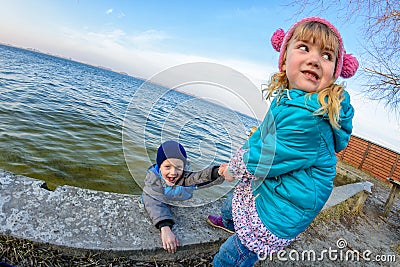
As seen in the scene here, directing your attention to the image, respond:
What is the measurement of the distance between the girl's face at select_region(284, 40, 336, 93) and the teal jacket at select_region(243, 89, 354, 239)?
108mm

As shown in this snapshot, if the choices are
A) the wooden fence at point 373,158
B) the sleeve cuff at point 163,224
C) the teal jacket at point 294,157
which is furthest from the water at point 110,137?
the wooden fence at point 373,158

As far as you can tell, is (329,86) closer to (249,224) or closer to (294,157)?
(294,157)

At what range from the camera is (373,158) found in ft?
44.5

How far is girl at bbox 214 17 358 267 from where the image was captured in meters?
1.36

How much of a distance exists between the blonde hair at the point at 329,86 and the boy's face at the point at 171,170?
972mm

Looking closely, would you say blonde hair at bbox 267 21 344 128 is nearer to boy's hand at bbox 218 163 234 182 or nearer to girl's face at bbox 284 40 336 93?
girl's face at bbox 284 40 336 93

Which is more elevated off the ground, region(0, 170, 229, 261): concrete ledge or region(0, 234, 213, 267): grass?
region(0, 170, 229, 261): concrete ledge

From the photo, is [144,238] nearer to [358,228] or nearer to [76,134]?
[358,228]

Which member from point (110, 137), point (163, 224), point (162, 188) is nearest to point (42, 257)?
point (163, 224)

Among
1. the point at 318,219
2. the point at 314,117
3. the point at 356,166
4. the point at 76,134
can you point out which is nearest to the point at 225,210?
the point at 314,117

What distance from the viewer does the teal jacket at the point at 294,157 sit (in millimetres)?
1358

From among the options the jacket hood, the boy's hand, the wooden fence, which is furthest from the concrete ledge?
the wooden fence

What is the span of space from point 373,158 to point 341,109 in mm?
15082

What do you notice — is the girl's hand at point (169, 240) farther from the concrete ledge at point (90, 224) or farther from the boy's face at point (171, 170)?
the boy's face at point (171, 170)
